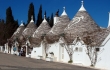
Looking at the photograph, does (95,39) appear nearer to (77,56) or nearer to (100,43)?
(100,43)

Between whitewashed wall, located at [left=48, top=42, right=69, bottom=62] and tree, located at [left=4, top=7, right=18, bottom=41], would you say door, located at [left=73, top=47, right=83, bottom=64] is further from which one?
tree, located at [left=4, top=7, right=18, bottom=41]

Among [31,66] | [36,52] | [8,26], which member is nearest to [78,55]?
[31,66]

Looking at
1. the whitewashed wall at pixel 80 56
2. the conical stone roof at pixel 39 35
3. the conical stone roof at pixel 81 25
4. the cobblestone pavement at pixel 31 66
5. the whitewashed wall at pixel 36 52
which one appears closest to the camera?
the cobblestone pavement at pixel 31 66

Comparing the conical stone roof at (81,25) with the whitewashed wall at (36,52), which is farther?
the whitewashed wall at (36,52)

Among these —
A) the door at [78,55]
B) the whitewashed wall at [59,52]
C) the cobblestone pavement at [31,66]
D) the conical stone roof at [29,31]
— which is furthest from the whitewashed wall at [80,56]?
the conical stone roof at [29,31]

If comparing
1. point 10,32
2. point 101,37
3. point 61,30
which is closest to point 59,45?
point 61,30

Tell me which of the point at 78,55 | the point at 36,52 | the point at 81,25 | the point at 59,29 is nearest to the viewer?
the point at 78,55

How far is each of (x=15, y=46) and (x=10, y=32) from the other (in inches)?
A: 596

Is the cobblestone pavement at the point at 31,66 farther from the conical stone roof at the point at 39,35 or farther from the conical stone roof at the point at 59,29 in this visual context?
the conical stone roof at the point at 39,35

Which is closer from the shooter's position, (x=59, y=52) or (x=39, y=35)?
(x=59, y=52)

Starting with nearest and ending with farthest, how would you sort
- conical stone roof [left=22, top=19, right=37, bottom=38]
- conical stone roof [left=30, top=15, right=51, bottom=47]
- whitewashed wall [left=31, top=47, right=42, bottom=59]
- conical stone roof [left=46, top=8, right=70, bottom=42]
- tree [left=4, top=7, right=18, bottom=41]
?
conical stone roof [left=46, top=8, right=70, bottom=42] → whitewashed wall [left=31, top=47, right=42, bottom=59] → conical stone roof [left=30, top=15, right=51, bottom=47] → conical stone roof [left=22, top=19, right=37, bottom=38] → tree [left=4, top=7, right=18, bottom=41]

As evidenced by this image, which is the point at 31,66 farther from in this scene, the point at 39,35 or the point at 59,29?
the point at 39,35

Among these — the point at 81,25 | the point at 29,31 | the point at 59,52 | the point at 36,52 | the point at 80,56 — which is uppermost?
the point at 29,31

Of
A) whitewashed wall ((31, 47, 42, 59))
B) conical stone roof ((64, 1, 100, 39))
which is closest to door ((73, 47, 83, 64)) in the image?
conical stone roof ((64, 1, 100, 39))
